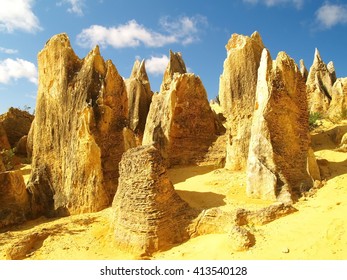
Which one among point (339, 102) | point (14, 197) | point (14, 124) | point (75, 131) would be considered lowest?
point (14, 197)

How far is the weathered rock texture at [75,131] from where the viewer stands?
9.63 metres

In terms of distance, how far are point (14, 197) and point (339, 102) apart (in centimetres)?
1570

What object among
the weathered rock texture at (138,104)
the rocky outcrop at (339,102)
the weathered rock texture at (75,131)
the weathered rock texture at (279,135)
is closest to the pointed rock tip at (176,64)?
the weathered rock texture at (138,104)

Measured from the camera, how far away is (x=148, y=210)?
22.6 ft

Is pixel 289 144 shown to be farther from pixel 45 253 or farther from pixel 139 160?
pixel 45 253

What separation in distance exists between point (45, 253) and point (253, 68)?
9612mm

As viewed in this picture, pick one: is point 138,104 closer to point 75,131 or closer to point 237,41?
point 237,41

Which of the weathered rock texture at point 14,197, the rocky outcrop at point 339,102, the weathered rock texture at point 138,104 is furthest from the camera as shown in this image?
the weathered rock texture at point 138,104

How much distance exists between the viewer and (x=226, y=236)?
645 cm

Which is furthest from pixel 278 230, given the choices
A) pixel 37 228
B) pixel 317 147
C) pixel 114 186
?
pixel 317 147

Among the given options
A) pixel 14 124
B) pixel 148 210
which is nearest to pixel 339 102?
pixel 148 210

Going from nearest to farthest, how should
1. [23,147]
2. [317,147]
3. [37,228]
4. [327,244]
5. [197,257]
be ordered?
[327,244] < [197,257] < [37,228] < [317,147] < [23,147]

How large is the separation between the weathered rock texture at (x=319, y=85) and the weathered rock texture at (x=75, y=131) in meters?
12.9

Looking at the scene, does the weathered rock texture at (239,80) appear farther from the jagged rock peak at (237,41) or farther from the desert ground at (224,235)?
the desert ground at (224,235)
